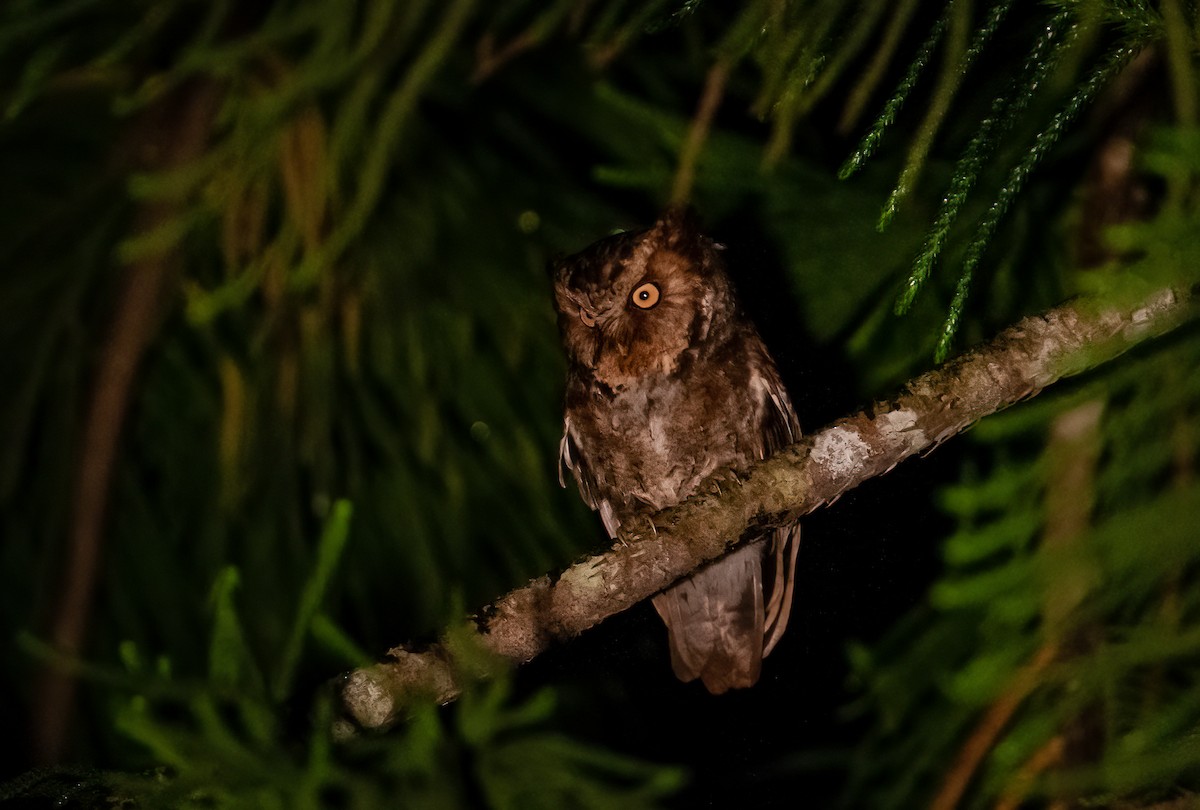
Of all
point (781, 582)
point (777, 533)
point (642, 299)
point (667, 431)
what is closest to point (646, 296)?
point (642, 299)

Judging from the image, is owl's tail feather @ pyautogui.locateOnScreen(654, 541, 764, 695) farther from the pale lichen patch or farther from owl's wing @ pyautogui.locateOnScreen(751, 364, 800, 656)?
the pale lichen patch

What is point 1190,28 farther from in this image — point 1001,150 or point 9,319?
point 9,319

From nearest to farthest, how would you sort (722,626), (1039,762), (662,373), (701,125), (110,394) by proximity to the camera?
(1039,762) < (701,125) < (110,394) < (662,373) < (722,626)

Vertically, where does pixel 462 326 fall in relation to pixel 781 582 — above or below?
above

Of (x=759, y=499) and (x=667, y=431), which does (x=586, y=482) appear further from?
(x=759, y=499)

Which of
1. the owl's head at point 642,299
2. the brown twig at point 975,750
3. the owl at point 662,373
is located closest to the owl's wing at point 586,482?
the owl at point 662,373

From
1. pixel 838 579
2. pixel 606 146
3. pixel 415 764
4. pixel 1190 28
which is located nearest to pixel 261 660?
pixel 415 764

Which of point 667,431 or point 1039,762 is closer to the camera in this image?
point 1039,762

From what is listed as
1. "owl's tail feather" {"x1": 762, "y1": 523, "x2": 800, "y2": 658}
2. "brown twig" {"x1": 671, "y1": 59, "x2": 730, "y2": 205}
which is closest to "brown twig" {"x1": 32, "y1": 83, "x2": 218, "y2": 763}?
"brown twig" {"x1": 671, "y1": 59, "x2": 730, "y2": 205}
